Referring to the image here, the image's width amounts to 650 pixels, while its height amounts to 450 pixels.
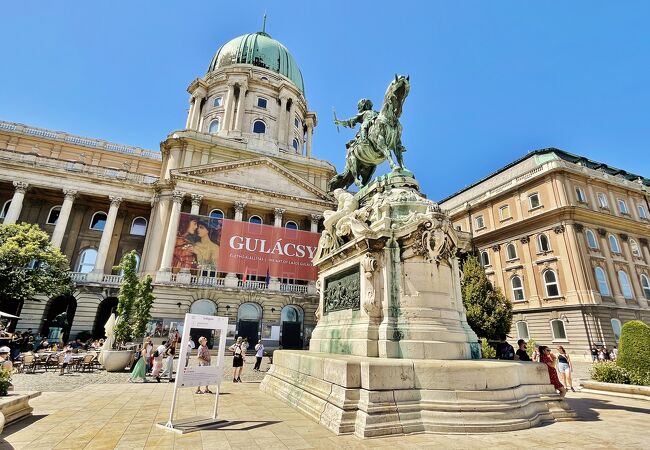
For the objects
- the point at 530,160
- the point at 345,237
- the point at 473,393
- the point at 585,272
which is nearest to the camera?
the point at 473,393

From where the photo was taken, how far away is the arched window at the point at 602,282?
1019 inches

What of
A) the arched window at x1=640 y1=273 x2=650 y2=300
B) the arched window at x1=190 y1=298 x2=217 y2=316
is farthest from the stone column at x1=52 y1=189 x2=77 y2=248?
the arched window at x1=640 y1=273 x2=650 y2=300

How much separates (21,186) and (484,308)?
39.9m

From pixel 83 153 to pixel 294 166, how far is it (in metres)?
25.0

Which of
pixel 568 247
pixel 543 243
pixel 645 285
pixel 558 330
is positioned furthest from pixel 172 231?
pixel 645 285

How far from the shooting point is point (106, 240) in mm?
30812

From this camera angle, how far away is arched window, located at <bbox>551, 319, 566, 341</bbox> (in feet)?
82.5

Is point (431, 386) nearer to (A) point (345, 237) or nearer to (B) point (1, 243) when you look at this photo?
(A) point (345, 237)

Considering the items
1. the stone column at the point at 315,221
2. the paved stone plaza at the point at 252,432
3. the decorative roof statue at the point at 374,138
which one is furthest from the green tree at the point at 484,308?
the decorative roof statue at the point at 374,138

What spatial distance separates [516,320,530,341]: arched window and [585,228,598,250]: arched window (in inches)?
326

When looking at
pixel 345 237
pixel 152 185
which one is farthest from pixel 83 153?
pixel 345 237

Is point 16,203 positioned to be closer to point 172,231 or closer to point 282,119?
point 172,231

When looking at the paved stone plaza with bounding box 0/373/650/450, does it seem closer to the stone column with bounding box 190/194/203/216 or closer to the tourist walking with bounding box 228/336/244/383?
the tourist walking with bounding box 228/336/244/383

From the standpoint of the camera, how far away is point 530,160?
1283 inches
